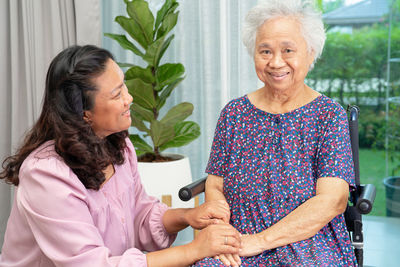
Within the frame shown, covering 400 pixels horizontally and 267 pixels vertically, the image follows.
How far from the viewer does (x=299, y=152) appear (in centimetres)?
177

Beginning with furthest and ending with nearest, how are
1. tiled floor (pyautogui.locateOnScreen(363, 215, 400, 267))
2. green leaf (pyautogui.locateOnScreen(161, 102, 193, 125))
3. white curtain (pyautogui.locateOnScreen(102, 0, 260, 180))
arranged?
tiled floor (pyautogui.locateOnScreen(363, 215, 400, 267)), white curtain (pyautogui.locateOnScreen(102, 0, 260, 180)), green leaf (pyautogui.locateOnScreen(161, 102, 193, 125))

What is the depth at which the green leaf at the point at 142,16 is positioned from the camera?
2.51 metres

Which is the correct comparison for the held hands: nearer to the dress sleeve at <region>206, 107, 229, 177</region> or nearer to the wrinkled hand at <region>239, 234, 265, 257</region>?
the wrinkled hand at <region>239, 234, 265, 257</region>

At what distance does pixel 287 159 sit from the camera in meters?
1.76

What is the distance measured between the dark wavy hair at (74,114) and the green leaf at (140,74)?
3.32 ft

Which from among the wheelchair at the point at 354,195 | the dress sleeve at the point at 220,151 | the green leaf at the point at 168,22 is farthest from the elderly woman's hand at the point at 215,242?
the green leaf at the point at 168,22

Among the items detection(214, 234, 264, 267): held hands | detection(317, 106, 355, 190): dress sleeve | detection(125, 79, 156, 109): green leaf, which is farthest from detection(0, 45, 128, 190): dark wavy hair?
detection(125, 79, 156, 109): green leaf

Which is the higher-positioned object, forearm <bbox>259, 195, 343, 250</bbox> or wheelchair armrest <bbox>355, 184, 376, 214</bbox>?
wheelchair armrest <bbox>355, 184, 376, 214</bbox>

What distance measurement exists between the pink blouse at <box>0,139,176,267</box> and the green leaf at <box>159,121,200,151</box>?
1.00 meters

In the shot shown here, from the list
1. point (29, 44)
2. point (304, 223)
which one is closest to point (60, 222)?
point (304, 223)

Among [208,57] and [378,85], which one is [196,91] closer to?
[208,57]

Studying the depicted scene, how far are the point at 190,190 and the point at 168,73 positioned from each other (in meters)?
1.00

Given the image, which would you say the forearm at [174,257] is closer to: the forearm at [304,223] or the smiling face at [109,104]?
the forearm at [304,223]

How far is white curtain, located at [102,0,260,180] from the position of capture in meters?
2.86
